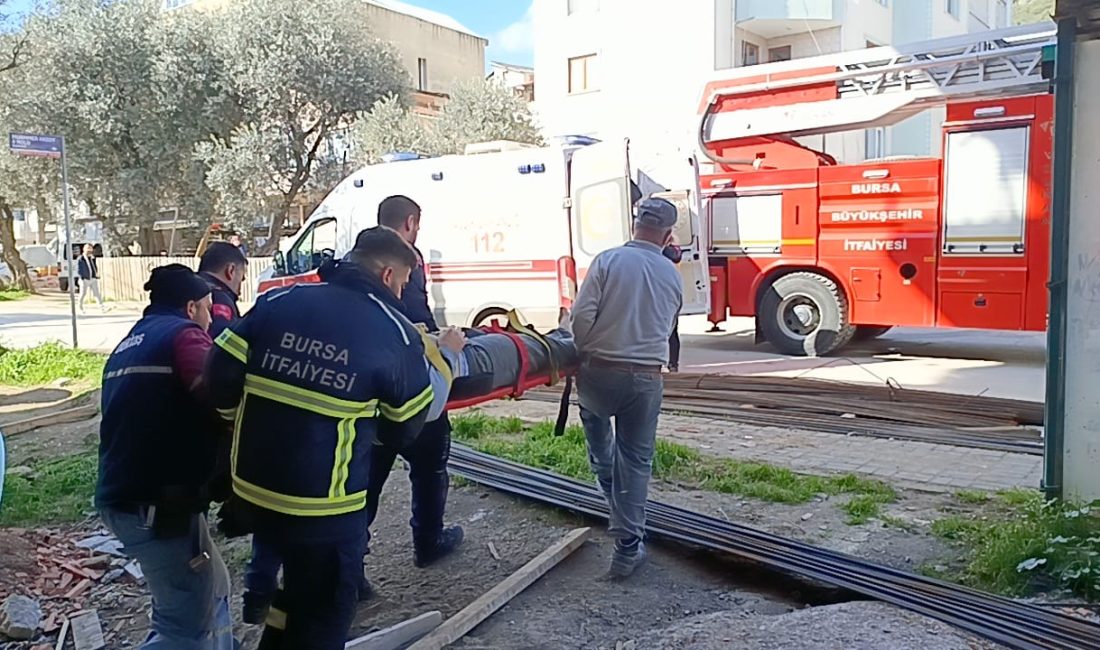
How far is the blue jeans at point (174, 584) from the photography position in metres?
3.13

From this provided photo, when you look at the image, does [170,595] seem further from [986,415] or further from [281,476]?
[986,415]

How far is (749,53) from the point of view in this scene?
87.7 feet

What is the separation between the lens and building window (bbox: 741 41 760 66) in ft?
86.4

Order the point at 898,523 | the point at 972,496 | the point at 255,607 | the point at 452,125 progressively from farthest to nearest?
1. the point at 452,125
2. the point at 972,496
3. the point at 898,523
4. the point at 255,607

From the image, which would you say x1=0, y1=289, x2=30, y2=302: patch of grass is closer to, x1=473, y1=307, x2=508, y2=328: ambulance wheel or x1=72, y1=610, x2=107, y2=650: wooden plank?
x1=473, y1=307, x2=508, y2=328: ambulance wheel

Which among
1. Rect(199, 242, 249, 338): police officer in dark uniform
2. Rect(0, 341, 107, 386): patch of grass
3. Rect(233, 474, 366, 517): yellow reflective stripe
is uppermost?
Rect(199, 242, 249, 338): police officer in dark uniform

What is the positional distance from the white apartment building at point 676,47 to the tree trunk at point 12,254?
17500mm

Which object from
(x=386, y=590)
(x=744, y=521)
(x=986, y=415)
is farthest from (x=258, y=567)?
(x=986, y=415)

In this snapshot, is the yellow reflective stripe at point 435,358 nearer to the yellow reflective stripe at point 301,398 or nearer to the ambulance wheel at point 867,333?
the yellow reflective stripe at point 301,398

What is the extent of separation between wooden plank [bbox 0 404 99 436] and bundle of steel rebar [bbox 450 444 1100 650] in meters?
5.18

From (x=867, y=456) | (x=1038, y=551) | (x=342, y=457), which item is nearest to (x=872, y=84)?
(x=867, y=456)

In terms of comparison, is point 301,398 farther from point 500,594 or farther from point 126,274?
point 126,274

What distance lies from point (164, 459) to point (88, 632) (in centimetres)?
177

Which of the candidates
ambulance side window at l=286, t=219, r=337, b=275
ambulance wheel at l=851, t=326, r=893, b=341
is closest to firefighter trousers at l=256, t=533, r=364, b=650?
ambulance side window at l=286, t=219, r=337, b=275
